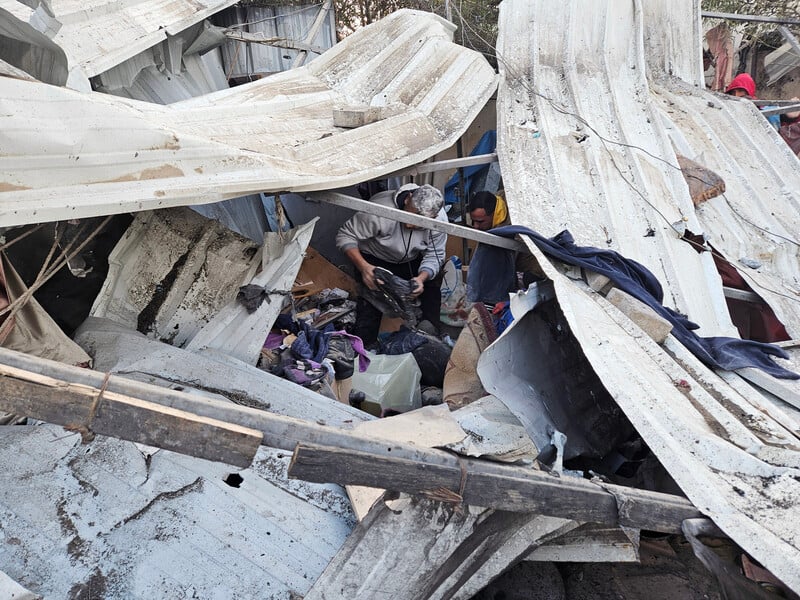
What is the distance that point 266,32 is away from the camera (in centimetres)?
809

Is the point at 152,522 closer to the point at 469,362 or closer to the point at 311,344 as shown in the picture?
the point at 311,344

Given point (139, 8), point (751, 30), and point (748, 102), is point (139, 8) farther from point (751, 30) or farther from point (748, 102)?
point (751, 30)

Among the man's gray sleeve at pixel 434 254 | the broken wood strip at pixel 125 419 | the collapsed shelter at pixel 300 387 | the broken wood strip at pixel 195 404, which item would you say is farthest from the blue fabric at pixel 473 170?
the broken wood strip at pixel 125 419

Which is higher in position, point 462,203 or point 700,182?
point 700,182

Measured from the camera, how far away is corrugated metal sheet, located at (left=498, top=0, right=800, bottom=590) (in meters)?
2.00

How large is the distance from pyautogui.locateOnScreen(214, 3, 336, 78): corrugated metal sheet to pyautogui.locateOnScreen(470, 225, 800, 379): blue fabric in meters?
5.63

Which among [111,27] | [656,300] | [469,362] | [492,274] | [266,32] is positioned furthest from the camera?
[266,32]

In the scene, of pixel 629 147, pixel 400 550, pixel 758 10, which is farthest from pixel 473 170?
pixel 758 10

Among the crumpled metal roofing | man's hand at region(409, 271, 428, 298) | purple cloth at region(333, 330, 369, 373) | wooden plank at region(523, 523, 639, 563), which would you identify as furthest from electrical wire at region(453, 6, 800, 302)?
purple cloth at region(333, 330, 369, 373)

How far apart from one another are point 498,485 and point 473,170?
5.25 metres

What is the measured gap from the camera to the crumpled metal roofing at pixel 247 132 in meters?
2.25

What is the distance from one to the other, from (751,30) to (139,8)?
351 inches

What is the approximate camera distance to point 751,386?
8.98 ft

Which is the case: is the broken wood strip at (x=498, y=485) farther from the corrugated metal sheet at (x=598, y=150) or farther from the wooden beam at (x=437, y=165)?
the wooden beam at (x=437, y=165)
